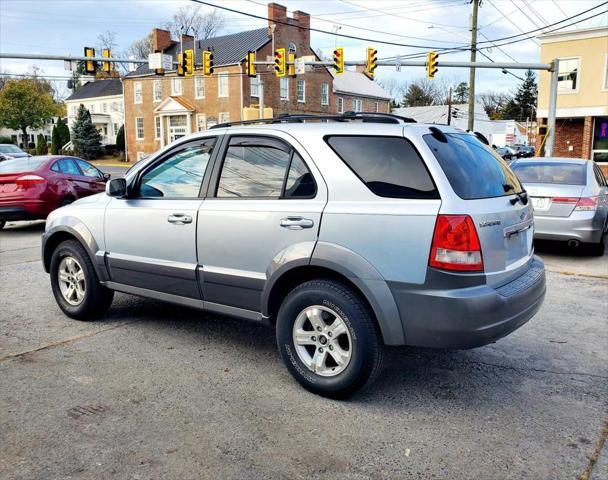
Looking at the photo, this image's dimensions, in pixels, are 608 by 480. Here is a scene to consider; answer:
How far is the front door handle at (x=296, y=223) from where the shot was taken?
3832mm

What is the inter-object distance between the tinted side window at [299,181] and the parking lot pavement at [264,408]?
136 cm

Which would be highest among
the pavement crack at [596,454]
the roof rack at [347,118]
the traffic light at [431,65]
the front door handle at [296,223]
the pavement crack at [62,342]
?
the traffic light at [431,65]

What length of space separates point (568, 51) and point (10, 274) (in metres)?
32.5

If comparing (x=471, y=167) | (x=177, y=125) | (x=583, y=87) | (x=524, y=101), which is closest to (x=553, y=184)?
(x=471, y=167)

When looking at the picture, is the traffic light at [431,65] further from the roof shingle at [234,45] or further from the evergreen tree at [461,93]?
the evergreen tree at [461,93]

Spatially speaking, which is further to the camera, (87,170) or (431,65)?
(431,65)

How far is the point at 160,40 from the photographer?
48.3 m

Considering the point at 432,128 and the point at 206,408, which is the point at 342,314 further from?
the point at 432,128

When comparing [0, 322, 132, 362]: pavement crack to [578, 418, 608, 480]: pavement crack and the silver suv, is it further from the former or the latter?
[578, 418, 608, 480]: pavement crack

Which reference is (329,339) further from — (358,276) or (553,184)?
(553,184)

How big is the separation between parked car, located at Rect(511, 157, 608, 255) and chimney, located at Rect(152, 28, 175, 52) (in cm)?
4393

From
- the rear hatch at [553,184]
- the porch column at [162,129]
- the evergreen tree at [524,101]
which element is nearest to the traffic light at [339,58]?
the rear hatch at [553,184]

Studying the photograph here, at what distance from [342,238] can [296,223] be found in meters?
0.37

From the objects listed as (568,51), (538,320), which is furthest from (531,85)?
(538,320)
